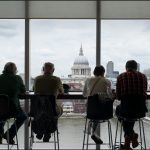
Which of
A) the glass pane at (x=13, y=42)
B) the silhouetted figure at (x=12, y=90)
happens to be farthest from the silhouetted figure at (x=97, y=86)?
the glass pane at (x=13, y=42)

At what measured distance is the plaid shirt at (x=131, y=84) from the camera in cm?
423

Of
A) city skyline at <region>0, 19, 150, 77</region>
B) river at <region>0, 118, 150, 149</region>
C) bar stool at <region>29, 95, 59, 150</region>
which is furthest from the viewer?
city skyline at <region>0, 19, 150, 77</region>

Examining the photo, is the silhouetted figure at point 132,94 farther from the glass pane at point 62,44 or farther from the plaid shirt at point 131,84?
the glass pane at point 62,44

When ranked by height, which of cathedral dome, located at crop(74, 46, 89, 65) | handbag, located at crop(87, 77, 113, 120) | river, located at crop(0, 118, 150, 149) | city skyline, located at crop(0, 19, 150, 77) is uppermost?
city skyline, located at crop(0, 19, 150, 77)

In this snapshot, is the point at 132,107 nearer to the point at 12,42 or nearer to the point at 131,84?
the point at 131,84

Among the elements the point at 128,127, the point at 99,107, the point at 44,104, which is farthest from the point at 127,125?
the point at 44,104

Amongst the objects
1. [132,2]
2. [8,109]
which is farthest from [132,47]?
[8,109]

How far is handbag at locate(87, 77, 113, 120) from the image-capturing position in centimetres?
426

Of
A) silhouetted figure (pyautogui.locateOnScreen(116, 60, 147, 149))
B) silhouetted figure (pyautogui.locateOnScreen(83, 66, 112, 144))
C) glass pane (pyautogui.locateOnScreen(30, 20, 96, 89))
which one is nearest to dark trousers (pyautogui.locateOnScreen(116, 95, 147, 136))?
silhouetted figure (pyautogui.locateOnScreen(116, 60, 147, 149))

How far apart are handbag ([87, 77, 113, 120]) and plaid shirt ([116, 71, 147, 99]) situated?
0.59 feet

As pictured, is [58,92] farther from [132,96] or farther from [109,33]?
[109,33]

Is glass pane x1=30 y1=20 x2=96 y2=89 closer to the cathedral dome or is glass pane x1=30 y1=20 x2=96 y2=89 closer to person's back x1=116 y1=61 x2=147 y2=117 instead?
the cathedral dome

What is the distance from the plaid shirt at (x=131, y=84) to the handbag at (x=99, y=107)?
0.18 meters

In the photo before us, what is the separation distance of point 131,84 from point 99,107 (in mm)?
501
